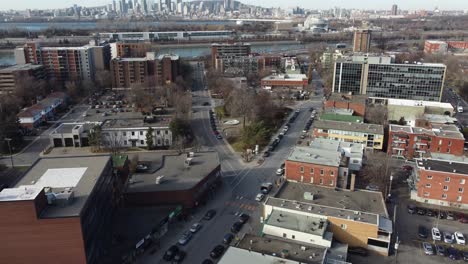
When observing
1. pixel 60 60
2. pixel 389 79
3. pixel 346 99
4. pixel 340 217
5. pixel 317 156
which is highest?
pixel 60 60

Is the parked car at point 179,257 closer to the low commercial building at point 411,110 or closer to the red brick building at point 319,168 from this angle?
the red brick building at point 319,168

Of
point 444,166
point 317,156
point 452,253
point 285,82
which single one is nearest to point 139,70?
point 285,82

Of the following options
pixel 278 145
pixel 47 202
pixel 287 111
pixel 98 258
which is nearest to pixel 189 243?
pixel 98 258

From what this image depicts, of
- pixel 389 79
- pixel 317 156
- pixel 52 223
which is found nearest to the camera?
pixel 52 223

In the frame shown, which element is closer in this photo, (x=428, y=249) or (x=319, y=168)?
(x=428, y=249)

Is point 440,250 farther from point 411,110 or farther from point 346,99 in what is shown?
point 346,99

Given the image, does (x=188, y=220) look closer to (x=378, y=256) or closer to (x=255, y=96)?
(x=378, y=256)

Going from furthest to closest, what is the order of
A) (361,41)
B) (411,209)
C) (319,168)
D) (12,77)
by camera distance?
(361,41)
(12,77)
(319,168)
(411,209)

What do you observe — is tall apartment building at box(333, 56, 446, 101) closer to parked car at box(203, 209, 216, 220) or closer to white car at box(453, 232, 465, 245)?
white car at box(453, 232, 465, 245)
